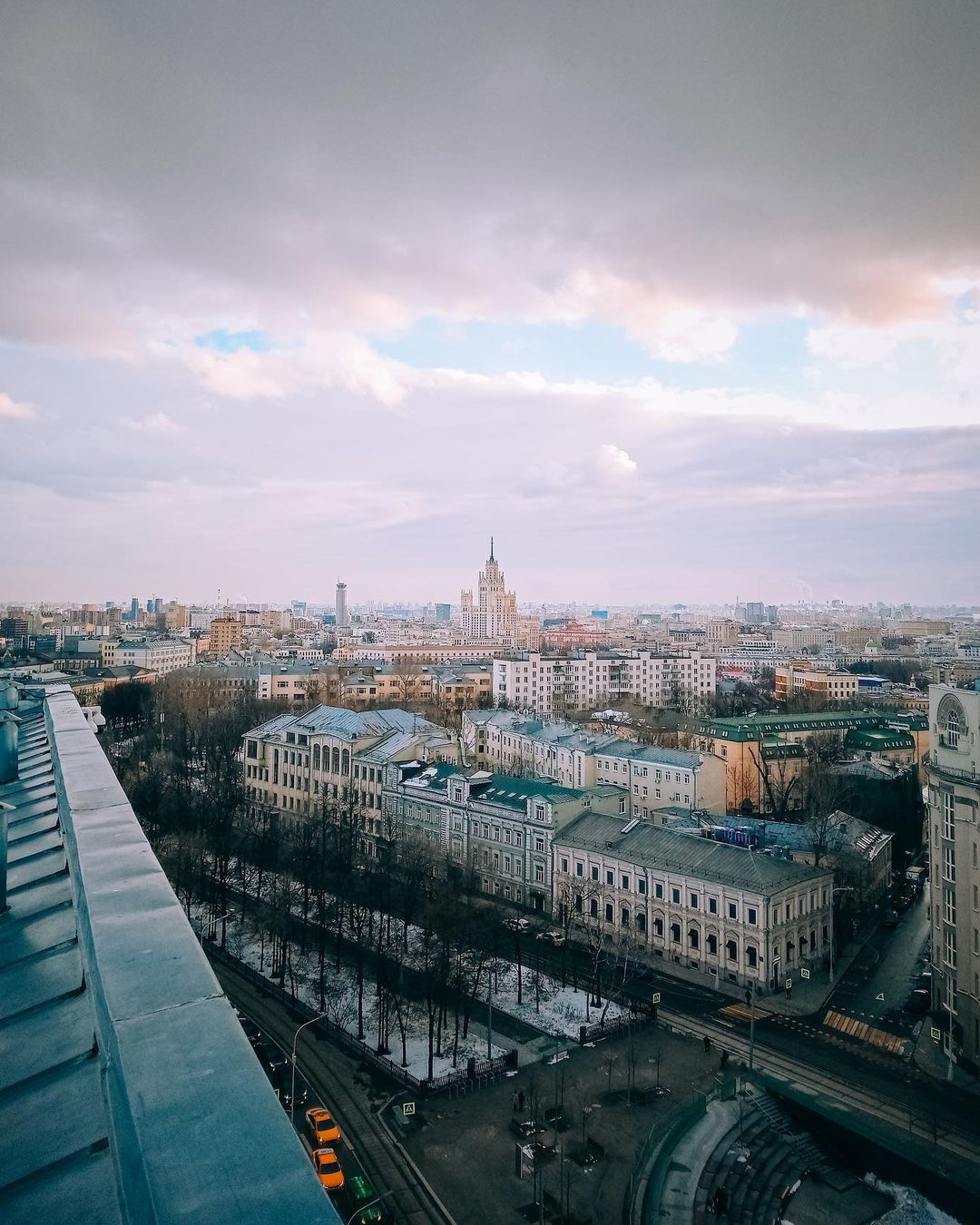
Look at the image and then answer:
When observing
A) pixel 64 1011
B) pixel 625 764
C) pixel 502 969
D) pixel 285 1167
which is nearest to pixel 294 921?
pixel 502 969

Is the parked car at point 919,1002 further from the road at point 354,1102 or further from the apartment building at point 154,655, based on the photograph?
the apartment building at point 154,655

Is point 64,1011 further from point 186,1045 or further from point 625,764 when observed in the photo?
Answer: point 625,764

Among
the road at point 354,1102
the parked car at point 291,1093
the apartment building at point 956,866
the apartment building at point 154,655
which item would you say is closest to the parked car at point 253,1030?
the road at point 354,1102

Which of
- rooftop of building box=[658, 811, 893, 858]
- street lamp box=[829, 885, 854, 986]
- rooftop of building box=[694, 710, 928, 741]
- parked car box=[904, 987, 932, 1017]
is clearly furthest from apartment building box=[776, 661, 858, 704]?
parked car box=[904, 987, 932, 1017]

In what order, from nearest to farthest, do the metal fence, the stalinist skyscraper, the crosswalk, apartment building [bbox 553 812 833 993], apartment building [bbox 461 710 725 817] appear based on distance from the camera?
the metal fence
the crosswalk
apartment building [bbox 553 812 833 993]
apartment building [bbox 461 710 725 817]
the stalinist skyscraper

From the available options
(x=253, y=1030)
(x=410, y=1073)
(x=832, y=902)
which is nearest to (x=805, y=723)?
(x=832, y=902)

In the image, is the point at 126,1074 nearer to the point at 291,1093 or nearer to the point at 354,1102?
the point at 291,1093

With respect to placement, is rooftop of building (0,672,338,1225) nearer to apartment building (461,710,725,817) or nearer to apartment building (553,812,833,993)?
apartment building (553,812,833,993)
